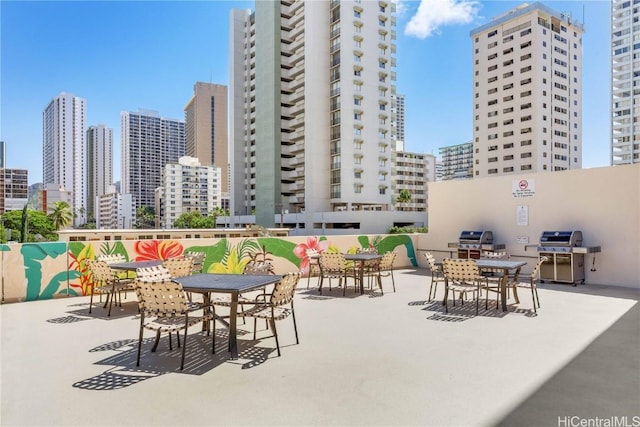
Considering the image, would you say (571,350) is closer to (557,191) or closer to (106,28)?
(557,191)

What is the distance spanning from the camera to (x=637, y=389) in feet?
11.6

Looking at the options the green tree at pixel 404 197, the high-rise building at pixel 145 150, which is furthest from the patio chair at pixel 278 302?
the high-rise building at pixel 145 150

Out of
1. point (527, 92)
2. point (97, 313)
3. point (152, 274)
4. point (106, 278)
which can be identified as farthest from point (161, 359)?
point (527, 92)

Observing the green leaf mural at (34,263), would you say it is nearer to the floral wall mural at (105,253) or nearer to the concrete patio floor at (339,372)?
the floral wall mural at (105,253)

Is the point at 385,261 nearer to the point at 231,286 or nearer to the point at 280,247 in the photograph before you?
the point at 280,247

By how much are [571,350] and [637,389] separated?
1105 mm

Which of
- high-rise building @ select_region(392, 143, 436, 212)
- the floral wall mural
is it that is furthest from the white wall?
high-rise building @ select_region(392, 143, 436, 212)

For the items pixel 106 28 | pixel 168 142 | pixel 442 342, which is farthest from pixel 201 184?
pixel 442 342

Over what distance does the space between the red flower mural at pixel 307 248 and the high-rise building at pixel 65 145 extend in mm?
116965

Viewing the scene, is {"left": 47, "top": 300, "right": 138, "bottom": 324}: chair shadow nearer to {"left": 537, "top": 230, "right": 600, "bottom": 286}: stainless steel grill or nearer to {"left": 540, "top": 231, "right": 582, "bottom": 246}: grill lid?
{"left": 537, "top": 230, "right": 600, "bottom": 286}: stainless steel grill

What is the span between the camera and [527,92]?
64000 mm

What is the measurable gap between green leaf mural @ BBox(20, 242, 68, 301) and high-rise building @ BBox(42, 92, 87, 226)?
385 ft

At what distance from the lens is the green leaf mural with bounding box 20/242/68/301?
299 inches

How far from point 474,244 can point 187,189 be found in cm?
10433
